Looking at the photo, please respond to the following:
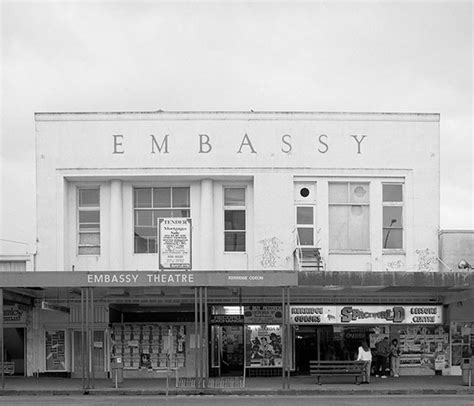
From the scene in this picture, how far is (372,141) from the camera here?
29562 millimetres

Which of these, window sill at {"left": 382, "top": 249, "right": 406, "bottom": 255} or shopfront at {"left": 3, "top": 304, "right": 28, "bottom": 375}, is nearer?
shopfront at {"left": 3, "top": 304, "right": 28, "bottom": 375}

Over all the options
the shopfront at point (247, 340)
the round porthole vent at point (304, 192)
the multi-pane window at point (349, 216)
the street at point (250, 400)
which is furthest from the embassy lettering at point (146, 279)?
the multi-pane window at point (349, 216)

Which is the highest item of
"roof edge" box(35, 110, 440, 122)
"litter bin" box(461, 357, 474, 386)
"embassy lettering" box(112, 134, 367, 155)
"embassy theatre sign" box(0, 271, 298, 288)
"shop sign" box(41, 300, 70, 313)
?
"roof edge" box(35, 110, 440, 122)

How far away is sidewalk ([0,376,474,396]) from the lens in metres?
24.2

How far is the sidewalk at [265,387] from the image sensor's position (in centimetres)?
2423

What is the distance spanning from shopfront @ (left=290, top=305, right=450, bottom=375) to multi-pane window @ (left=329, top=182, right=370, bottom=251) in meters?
2.23

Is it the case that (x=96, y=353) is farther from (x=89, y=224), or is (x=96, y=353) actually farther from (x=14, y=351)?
(x=89, y=224)

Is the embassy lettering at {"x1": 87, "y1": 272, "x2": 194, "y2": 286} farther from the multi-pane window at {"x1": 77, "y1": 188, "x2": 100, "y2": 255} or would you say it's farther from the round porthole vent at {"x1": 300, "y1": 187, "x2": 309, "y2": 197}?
the round porthole vent at {"x1": 300, "y1": 187, "x2": 309, "y2": 197}

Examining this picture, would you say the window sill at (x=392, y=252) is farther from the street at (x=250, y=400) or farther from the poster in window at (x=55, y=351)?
the poster in window at (x=55, y=351)

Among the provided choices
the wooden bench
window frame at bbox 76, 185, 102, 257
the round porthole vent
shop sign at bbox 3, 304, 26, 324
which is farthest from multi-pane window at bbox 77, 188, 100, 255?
the wooden bench

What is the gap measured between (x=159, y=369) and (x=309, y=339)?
5353 mm

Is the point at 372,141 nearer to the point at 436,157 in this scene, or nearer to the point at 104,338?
the point at 436,157

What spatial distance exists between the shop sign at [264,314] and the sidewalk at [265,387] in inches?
101

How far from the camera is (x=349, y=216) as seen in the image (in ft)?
97.6
